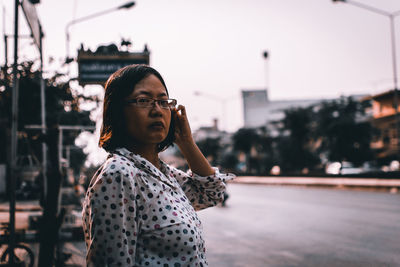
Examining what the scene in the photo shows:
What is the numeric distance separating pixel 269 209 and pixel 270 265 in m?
9.32

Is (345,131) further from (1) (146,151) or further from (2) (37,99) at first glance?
(1) (146,151)

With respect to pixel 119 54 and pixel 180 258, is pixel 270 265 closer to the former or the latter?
pixel 119 54

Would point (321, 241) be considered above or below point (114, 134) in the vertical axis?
below

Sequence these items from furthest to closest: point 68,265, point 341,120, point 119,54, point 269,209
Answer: point 341,120 → point 269,209 → point 68,265 → point 119,54

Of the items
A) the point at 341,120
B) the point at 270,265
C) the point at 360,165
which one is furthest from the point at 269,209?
the point at 360,165

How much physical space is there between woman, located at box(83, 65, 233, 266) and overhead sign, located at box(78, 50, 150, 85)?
11.9 ft

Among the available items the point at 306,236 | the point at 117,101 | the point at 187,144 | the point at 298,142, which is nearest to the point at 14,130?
the point at 187,144

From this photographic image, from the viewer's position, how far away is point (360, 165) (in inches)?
1813

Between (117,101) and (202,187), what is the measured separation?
0.60 m

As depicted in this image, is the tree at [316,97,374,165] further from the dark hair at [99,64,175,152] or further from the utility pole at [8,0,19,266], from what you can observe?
the dark hair at [99,64,175,152]

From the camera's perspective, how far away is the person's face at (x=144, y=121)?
1765 millimetres

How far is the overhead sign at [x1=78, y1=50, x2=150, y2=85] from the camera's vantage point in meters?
5.45

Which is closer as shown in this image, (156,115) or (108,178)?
(108,178)

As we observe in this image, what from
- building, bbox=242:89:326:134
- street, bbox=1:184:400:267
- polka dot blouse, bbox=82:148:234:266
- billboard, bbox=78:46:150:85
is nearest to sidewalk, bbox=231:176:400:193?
street, bbox=1:184:400:267
